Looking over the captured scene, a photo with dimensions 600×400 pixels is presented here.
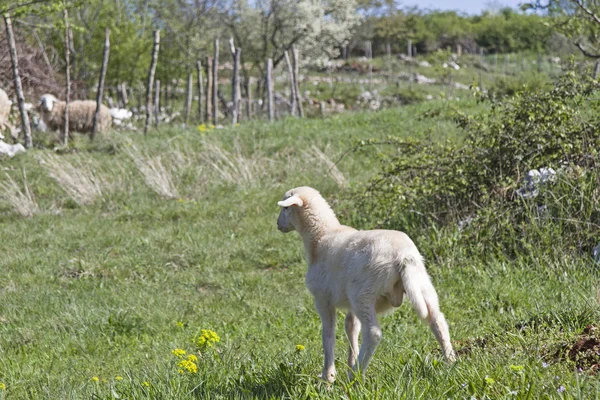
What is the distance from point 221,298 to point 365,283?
3.95 metres

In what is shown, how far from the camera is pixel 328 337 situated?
4.27 m

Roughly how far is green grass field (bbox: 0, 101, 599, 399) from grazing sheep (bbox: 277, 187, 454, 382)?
20cm

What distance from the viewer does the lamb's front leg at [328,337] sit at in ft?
13.5

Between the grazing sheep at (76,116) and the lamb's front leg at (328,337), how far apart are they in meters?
18.1

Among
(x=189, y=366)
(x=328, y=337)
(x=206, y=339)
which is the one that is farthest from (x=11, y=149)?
(x=328, y=337)

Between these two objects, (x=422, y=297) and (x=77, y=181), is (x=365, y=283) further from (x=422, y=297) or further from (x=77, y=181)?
(x=77, y=181)

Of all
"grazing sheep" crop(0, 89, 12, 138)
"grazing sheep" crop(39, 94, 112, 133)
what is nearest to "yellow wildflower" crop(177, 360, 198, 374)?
"grazing sheep" crop(0, 89, 12, 138)

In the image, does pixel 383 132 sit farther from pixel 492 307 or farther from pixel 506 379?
pixel 506 379

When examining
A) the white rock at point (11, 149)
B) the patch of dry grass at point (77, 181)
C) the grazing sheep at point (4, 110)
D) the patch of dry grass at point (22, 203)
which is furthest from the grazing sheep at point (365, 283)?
the grazing sheep at point (4, 110)

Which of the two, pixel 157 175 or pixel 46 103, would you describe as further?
pixel 46 103

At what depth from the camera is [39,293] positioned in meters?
7.81

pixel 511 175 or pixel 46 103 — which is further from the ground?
pixel 511 175

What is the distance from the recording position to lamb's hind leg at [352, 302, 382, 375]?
3.80 meters

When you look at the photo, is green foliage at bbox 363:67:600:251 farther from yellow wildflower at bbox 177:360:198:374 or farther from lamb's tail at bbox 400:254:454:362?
yellow wildflower at bbox 177:360:198:374
